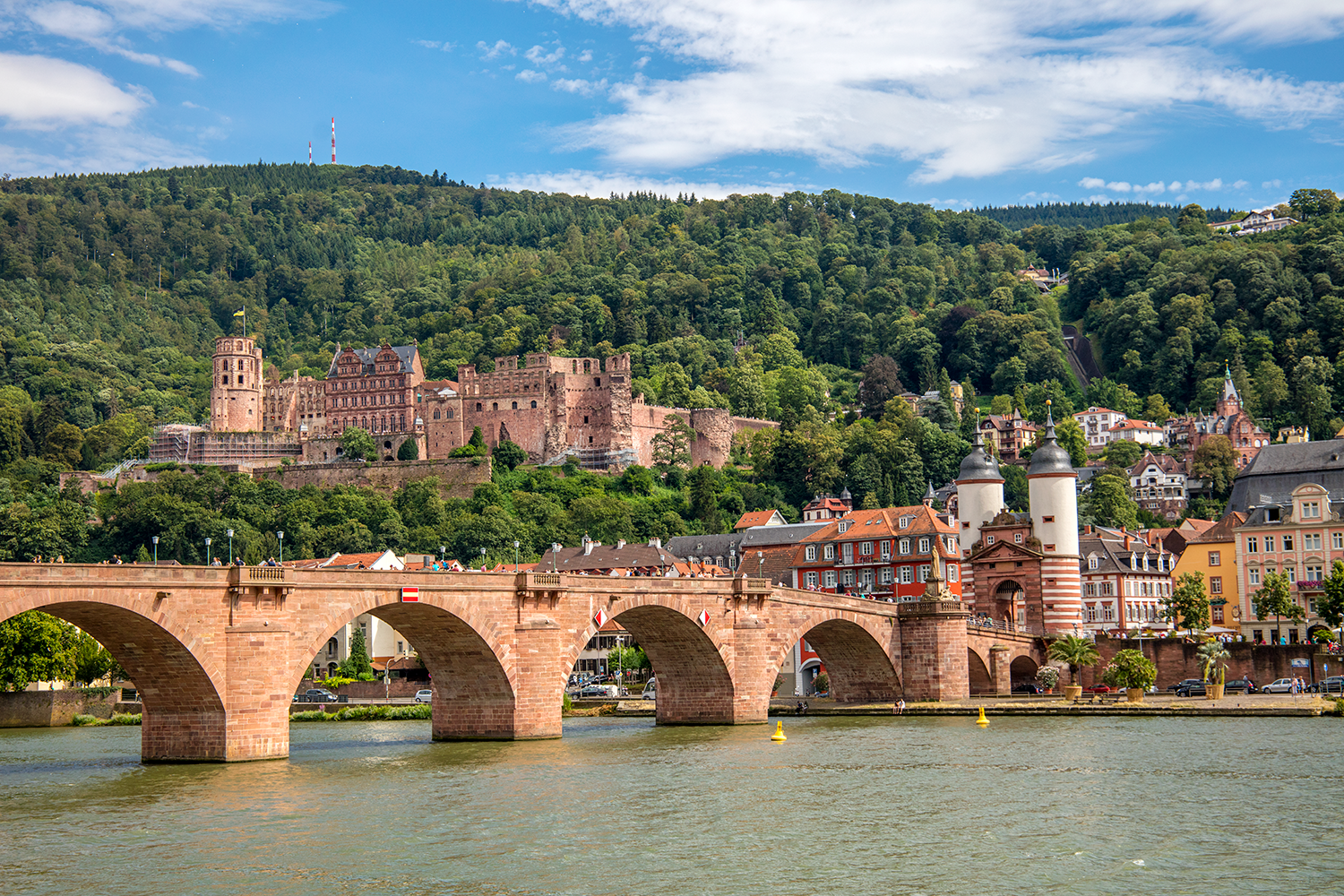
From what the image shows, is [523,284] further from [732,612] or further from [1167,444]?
[732,612]

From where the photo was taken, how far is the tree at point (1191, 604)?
81.7 meters

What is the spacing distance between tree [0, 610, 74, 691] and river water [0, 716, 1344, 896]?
19759 millimetres

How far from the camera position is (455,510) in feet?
409

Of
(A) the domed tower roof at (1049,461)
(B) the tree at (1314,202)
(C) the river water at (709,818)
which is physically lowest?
(C) the river water at (709,818)

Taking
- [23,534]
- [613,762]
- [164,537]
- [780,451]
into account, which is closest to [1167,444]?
[780,451]

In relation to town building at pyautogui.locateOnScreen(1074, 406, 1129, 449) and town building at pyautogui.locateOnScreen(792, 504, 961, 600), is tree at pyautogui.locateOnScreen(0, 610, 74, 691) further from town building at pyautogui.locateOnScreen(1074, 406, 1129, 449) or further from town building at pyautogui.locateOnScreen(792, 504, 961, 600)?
town building at pyautogui.locateOnScreen(1074, 406, 1129, 449)

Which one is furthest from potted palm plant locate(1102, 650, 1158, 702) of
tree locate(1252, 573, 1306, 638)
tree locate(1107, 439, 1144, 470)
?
tree locate(1107, 439, 1144, 470)

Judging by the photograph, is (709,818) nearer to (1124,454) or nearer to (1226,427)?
(1124,454)

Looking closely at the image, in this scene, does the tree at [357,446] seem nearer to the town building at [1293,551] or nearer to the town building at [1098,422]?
the town building at [1098,422]

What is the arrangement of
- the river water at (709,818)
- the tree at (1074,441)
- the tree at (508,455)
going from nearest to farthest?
the river water at (709,818), the tree at (508,455), the tree at (1074,441)

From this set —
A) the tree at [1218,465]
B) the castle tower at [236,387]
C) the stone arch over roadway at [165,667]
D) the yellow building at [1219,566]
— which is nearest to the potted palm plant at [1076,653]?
the yellow building at [1219,566]

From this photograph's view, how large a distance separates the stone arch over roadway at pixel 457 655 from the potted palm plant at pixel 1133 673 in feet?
89.7

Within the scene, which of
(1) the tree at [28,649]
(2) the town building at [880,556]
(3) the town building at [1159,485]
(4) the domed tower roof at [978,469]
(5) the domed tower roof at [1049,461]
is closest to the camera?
(1) the tree at [28,649]

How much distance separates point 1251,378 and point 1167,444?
10871mm
